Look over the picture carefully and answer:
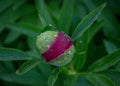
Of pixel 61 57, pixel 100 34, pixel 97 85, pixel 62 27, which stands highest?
pixel 61 57

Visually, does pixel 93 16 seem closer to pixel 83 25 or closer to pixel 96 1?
pixel 83 25

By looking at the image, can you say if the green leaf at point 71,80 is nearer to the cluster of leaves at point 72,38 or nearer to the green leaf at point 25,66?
the cluster of leaves at point 72,38

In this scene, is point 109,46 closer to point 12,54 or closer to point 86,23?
point 86,23

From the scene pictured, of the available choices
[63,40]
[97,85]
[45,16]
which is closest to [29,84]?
[45,16]

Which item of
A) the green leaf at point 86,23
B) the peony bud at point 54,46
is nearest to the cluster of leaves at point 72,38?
the green leaf at point 86,23

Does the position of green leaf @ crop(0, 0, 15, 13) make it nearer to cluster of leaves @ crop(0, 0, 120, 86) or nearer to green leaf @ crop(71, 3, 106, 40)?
cluster of leaves @ crop(0, 0, 120, 86)

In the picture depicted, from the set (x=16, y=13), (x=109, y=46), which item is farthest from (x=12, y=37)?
(x=109, y=46)

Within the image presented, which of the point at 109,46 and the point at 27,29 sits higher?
the point at 27,29
